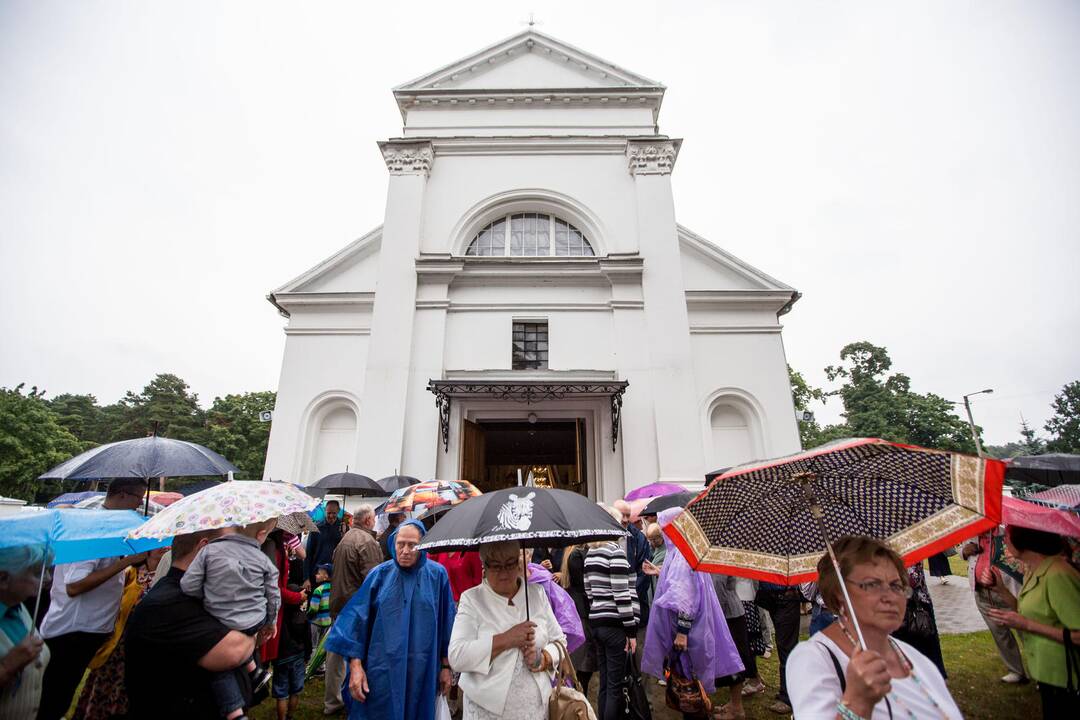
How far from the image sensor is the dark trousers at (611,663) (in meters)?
4.09

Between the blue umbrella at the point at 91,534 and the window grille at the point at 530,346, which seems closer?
the blue umbrella at the point at 91,534

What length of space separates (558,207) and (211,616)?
42.8 feet

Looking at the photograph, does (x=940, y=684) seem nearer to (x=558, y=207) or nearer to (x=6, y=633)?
(x=6, y=633)

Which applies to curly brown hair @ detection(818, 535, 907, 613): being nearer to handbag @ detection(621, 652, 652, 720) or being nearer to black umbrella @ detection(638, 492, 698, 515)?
handbag @ detection(621, 652, 652, 720)

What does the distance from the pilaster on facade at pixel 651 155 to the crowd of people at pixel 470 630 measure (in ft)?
37.8

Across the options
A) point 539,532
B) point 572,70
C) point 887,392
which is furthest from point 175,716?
point 887,392

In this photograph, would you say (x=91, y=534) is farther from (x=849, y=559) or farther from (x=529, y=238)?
(x=529, y=238)

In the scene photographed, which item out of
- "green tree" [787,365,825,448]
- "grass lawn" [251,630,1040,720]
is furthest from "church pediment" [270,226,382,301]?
"green tree" [787,365,825,448]

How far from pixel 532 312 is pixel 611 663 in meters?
9.46

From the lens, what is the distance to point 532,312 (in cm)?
1266

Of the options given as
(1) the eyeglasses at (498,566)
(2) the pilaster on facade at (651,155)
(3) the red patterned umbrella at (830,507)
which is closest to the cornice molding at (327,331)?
(2) the pilaster on facade at (651,155)

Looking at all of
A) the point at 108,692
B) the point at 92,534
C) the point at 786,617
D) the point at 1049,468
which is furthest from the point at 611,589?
the point at 1049,468

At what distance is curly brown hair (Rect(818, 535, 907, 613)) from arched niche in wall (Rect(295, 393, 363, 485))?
12.0 meters

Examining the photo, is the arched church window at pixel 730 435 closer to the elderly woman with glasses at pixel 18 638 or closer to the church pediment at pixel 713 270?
the church pediment at pixel 713 270
